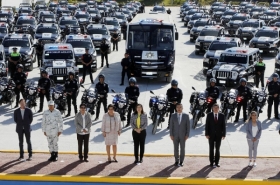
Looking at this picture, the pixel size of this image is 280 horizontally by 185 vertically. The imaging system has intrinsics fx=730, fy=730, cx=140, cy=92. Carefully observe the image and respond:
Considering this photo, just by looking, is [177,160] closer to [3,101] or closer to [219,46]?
[3,101]

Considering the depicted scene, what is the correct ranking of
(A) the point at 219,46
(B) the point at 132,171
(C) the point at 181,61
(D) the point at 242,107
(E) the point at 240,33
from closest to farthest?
1. (B) the point at 132,171
2. (D) the point at 242,107
3. (A) the point at 219,46
4. (C) the point at 181,61
5. (E) the point at 240,33

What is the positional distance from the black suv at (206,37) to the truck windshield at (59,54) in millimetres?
11263

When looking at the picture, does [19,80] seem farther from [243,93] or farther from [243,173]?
[243,173]

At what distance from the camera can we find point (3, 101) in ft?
82.6

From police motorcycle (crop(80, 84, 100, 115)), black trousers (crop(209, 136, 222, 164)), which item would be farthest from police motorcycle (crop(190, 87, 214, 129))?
black trousers (crop(209, 136, 222, 164))

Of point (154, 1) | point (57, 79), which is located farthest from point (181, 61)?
point (154, 1)

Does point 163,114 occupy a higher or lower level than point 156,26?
lower

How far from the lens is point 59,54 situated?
30875 mm

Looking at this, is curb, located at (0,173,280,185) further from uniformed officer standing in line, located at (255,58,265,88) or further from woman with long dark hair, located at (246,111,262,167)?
uniformed officer standing in line, located at (255,58,265,88)

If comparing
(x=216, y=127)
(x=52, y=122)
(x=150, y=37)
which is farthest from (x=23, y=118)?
(x=150, y=37)

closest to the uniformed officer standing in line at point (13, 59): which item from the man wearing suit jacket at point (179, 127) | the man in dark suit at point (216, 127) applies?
the man wearing suit jacket at point (179, 127)

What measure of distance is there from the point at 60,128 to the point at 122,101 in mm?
5275

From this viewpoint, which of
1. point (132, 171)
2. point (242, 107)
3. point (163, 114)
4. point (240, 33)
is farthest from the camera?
point (240, 33)

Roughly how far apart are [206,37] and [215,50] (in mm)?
6283
